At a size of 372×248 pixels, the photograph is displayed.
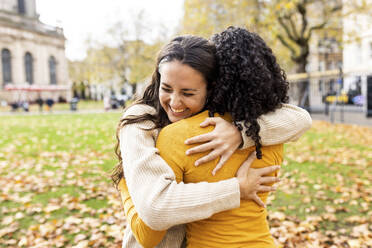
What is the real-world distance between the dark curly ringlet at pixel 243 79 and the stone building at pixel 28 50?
43.7 meters

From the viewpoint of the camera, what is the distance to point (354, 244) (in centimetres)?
376

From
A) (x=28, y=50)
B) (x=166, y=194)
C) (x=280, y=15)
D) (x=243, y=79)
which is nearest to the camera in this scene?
(x=166, y=194)

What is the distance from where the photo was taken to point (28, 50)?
44.9 m

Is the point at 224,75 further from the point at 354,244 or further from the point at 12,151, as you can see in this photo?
the point at 12,151

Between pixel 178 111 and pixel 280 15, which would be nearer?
pixel 178 111

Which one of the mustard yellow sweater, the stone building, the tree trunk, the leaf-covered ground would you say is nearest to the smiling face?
the mustard yellow sweater

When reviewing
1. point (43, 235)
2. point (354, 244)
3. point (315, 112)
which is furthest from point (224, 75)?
point (315, 112)

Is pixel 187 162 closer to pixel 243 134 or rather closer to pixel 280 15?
pixel 243 134

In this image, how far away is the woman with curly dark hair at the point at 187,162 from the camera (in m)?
1.36

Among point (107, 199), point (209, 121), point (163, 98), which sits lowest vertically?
point (107, 199)

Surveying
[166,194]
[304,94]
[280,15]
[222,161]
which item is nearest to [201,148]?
[222,161]

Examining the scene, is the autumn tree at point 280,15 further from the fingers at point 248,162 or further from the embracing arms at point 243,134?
the fingers at point 248,162

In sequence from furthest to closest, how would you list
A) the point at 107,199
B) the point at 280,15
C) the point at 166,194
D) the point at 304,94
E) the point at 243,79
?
the point at 304,94 < the point at 280,15 < the point at 107,199 < the point at 243,79 < the point at 166,194

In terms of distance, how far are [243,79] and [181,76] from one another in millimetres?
302
